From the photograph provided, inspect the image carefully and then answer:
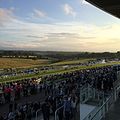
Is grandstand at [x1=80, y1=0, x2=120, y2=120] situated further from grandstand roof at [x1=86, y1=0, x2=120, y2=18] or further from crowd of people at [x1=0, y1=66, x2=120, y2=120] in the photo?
crowd of people at [x1=0, y1=66, x2=120, y2=120]

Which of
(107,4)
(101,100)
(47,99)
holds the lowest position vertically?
(47,99)

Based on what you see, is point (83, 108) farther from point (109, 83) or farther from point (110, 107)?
point (109, 83)

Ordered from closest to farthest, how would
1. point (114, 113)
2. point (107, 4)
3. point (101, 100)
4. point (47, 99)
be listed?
point (114, 113)
point (101, 100)
point (107, 4)
point (47, 99)

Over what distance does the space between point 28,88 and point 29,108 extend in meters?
9.33

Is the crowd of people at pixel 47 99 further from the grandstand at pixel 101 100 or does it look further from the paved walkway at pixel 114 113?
the paved walkway at pixel 114 113

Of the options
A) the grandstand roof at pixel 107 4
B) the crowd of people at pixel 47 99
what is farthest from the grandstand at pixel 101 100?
the crowd of people at pixel 47 99

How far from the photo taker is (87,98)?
1394 cm

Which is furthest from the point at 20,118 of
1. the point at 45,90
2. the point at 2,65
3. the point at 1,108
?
the point at 2,65

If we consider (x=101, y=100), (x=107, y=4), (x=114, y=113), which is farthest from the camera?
(x=107, y=4)

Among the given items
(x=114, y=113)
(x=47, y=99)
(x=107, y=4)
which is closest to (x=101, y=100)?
(x=114, y=113)

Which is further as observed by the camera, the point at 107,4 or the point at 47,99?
the point at 47,99

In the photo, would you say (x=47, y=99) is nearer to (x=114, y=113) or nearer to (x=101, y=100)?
(x=101, y=100)

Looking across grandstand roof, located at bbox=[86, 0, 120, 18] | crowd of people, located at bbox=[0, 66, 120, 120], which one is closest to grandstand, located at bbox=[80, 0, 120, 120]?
grandstand roof, located at bbox=[86, 0, 120, 18]

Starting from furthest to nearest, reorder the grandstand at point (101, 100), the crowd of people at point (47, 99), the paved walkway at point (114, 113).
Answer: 1. the crowd of people at point (47, 99)
2. the grandstand at point (101, 100)
3. the paved walkway at point (114, 113)
